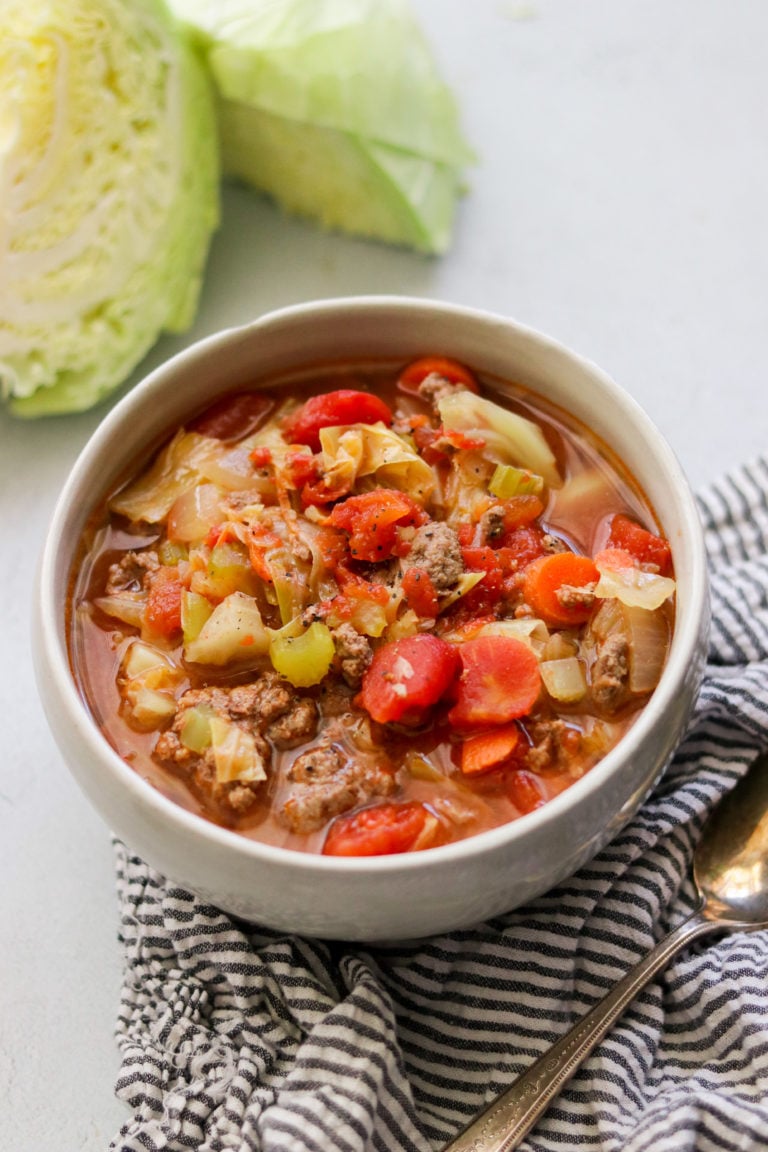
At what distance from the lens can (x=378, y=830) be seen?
301 cm

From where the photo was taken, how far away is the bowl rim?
2.80m

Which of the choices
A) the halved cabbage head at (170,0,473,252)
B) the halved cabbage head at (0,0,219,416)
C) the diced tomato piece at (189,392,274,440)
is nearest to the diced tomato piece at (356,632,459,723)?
the diced tomato piece at (189,392,274,440)

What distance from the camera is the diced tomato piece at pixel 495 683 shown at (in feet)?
10.3

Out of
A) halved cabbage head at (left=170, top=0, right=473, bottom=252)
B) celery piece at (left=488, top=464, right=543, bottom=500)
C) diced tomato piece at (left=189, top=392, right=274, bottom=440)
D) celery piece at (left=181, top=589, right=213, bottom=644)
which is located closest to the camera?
celery piece at (left=181, top=589, right=213, bottom=644)

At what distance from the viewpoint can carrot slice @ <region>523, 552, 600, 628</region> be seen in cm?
333

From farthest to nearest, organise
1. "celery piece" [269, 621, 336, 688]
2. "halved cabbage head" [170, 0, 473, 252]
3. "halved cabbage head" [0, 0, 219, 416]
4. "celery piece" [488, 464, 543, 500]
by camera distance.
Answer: "halved cabbage head" [170, 0, 473, 252] < "halved cabbage head" [0, 0, 219, 416] < "celery piece" [488, 464, 543, 500] < "celery piece" [269, 621, 336, 688]

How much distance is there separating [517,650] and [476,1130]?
3.92ft

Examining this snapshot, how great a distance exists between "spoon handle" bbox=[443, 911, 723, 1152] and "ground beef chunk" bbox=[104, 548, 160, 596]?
Result: 165 centimetres

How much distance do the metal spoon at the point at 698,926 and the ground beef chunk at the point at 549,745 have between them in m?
0.65

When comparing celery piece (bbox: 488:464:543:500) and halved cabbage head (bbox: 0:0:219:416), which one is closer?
celery piece (bbox: 488:464:543:500)

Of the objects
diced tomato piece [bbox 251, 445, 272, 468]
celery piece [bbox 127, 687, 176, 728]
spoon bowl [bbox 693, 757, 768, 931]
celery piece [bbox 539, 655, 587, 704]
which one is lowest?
spoon bowl [bbox 693, 757, 768, 931]

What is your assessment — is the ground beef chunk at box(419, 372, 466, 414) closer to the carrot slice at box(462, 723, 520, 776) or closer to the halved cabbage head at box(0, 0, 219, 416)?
the carrot slice at box(462, 723, 520, 776)

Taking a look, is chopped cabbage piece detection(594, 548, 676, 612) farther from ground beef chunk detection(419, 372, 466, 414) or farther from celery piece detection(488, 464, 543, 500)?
ground beef chunk detection(419, 372, 466, 414)

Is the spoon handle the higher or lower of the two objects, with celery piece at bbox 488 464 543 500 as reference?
lower
